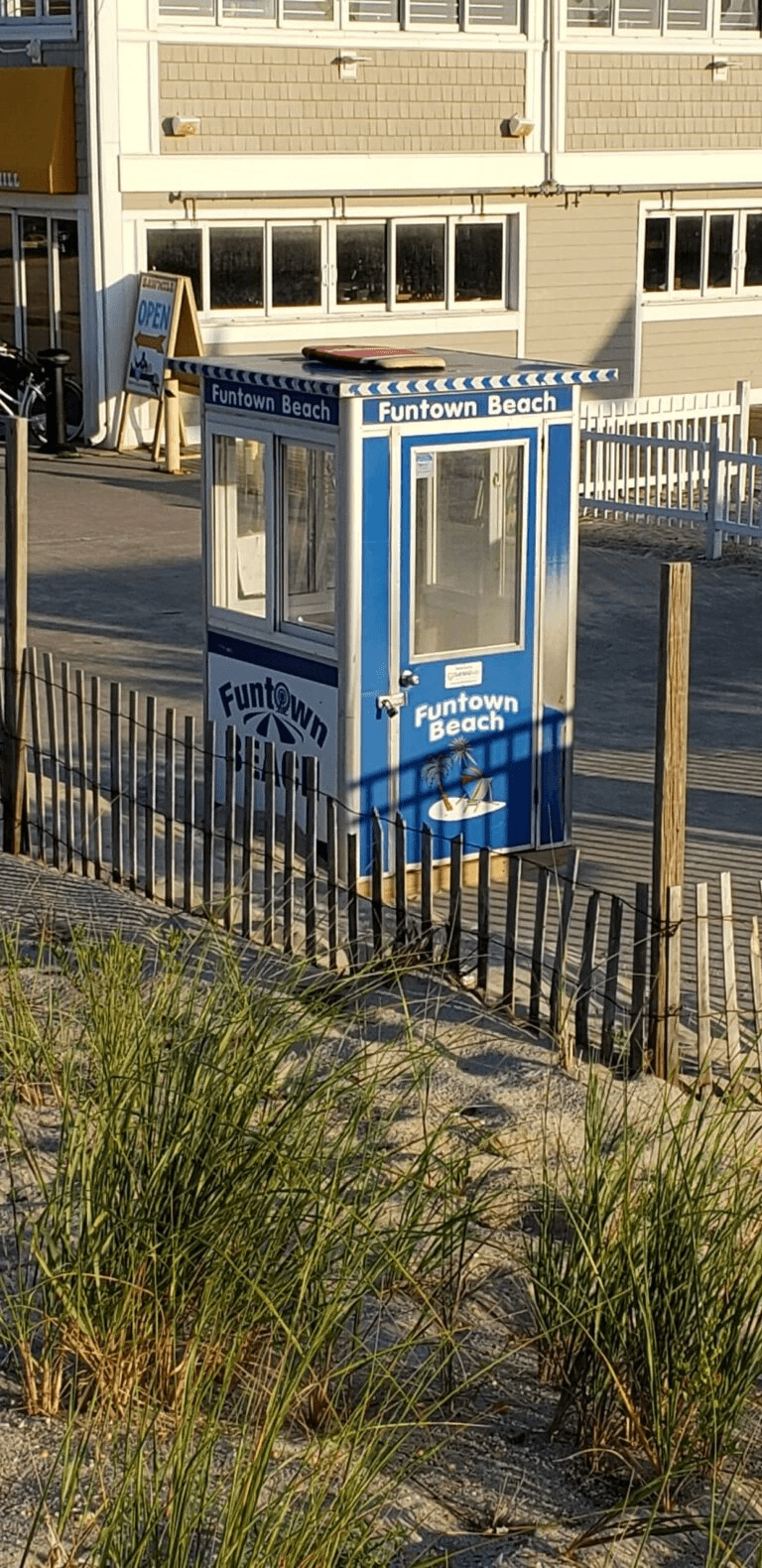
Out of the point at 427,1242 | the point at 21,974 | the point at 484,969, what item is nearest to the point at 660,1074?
the point at 484,969

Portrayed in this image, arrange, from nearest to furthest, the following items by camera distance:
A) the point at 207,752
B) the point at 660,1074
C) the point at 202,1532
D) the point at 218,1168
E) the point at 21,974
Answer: the point at 202,1532
the point at 218,1168
the point at 660,1074
the point at 21,974
the point at 207,752

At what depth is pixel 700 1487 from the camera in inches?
176

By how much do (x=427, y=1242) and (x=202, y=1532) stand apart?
1.48m

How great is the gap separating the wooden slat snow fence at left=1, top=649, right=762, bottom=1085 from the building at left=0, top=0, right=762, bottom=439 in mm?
13294

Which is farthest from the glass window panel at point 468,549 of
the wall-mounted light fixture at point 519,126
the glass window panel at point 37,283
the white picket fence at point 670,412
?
the wall-mounted light fixture at point 519,126

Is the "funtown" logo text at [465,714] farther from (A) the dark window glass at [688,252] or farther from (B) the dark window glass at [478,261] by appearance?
(A) the dark window glass at [688,252]

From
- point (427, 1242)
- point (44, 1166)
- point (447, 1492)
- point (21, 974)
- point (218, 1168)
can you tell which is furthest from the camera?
point (21, 974)

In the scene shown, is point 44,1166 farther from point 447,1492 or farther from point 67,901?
point 67,901

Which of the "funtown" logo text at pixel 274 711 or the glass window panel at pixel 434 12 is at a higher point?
the glass window panel at pixel 434 12

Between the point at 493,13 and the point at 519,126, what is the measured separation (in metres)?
1.23

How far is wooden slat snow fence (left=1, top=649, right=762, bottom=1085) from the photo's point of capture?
674 centimetres

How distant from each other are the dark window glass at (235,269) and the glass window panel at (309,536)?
1418 centimetres

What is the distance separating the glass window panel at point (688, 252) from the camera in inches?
1061

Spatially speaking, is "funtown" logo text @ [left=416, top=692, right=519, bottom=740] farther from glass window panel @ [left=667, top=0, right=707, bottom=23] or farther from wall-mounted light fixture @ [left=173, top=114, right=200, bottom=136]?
glass window panel @ [left=667, top=0, right=707, bottom=23]
